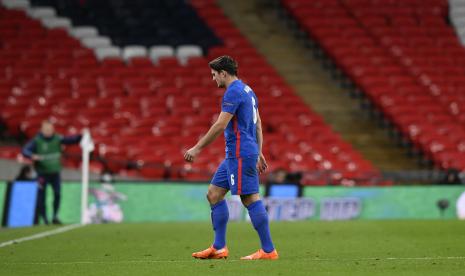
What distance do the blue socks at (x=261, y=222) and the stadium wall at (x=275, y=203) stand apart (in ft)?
32.1

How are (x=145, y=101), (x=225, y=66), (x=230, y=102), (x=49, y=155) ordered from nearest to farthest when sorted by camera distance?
(x=230, y=102), (x=225, y=66), (x=49, y=155), (x=145, y=101)

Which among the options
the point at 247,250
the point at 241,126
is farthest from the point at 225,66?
the point at 247,250

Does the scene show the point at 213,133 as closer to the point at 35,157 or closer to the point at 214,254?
the point at 214,254

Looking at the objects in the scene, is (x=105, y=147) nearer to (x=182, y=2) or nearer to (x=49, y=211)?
(x=49, y=211)

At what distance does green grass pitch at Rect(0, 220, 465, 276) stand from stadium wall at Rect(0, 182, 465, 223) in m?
2.48

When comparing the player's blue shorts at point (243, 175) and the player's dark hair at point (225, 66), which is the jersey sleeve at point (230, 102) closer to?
the player's dark hair at point (225, 66)

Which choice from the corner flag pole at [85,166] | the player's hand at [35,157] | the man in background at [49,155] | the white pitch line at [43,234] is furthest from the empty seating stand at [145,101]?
the white pitch line at [43,234]

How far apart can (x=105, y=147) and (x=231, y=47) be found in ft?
24.0

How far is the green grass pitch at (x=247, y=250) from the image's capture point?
917 centimetres

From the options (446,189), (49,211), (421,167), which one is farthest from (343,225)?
(421,167)

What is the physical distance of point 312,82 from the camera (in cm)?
2884

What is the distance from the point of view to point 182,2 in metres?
30.2

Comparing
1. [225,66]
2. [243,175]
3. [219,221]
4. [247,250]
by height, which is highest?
[225,66]

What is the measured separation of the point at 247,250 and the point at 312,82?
17.4 m
